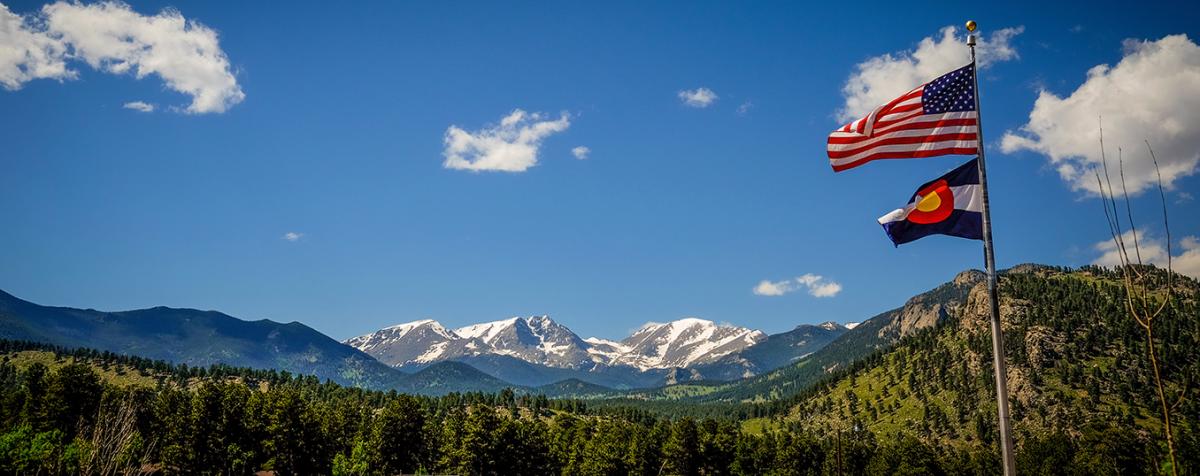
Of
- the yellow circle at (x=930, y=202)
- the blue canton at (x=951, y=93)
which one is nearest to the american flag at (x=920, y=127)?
the blue canton at (x=951, y=93)

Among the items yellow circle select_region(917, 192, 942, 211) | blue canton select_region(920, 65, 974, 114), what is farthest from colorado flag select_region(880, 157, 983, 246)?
blue canton select_region(920, 65, 974, 114)

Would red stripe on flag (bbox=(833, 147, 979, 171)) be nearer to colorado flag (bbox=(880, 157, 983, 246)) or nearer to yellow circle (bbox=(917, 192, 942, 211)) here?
colorado flag (bbox=(880, 157, 983, 246))

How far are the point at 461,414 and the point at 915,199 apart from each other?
134735mm

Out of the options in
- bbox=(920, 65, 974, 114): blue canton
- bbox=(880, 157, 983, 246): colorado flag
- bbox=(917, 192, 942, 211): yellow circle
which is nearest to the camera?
bbox=(880, 157, 983, 246): colorado flag

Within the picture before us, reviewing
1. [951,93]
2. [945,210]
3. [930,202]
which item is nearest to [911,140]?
[951,93]

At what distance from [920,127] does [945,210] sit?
297 centimetres

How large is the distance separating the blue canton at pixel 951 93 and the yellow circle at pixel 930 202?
2.83m

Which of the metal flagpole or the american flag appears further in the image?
the american flag

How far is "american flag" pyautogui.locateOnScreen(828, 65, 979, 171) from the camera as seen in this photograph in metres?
23.4

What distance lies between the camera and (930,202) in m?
23.7

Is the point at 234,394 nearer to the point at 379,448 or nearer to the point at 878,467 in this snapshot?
the point at 379,448

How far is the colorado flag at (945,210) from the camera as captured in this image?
22.9 meters

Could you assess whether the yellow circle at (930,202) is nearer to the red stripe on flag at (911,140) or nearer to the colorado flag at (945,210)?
the colorado flag at (945,210)

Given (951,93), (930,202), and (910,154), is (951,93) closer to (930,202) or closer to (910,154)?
(910,154)
